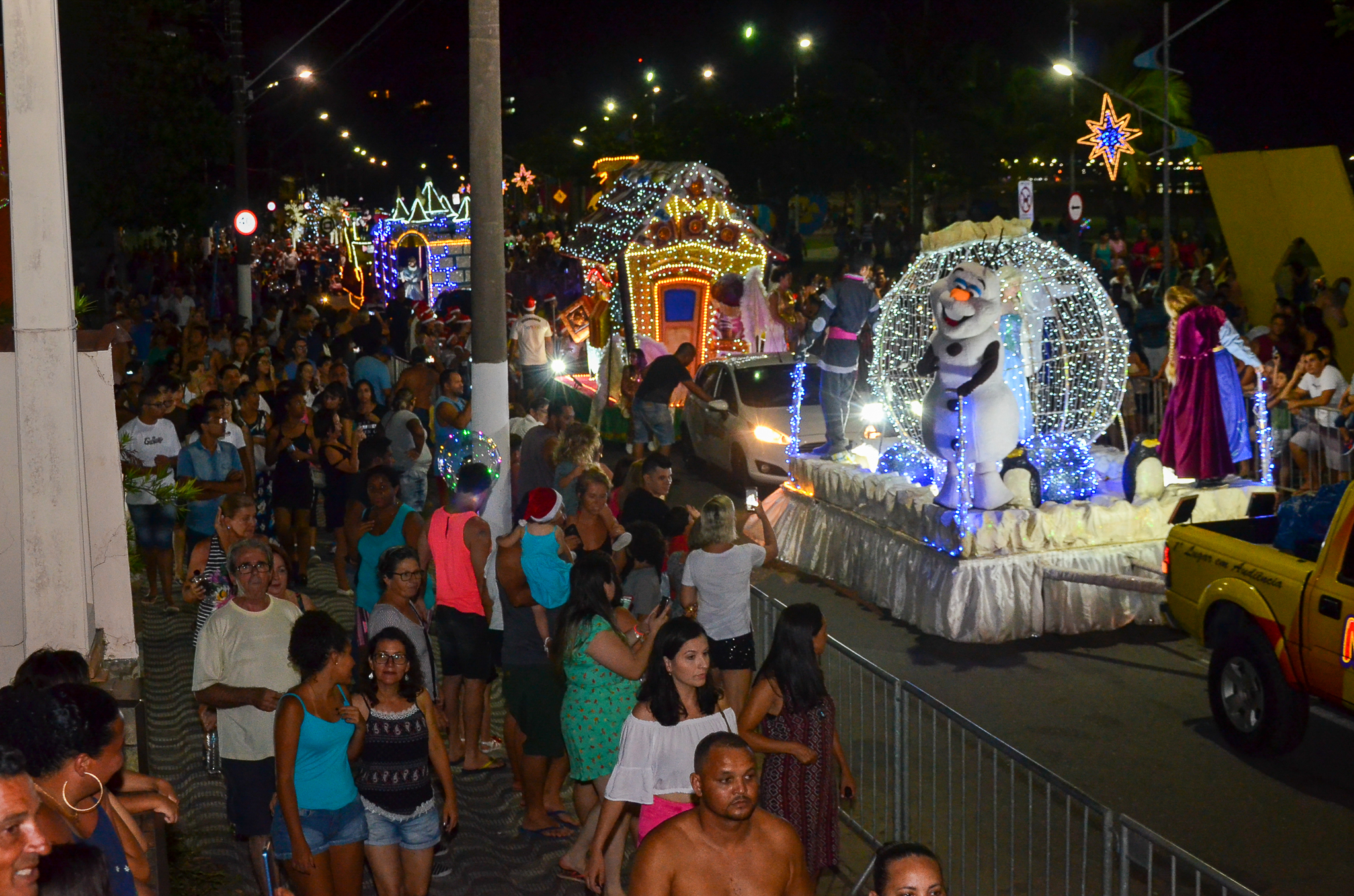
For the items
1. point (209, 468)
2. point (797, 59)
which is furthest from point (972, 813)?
point (797, 59)

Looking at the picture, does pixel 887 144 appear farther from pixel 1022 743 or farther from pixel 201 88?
pixel 1022 743

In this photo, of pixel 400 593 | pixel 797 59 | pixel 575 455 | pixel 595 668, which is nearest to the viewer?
pixel 595 668

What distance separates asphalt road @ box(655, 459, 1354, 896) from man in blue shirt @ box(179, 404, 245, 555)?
→ 4448 millimetres

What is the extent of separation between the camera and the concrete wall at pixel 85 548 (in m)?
5.77

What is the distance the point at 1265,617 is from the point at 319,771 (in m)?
5.22

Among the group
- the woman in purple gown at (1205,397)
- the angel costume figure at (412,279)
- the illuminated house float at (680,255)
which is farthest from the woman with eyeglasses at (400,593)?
the angel costume figure at (412,279)

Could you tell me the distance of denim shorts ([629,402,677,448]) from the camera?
15461mm

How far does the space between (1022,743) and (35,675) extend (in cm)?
568

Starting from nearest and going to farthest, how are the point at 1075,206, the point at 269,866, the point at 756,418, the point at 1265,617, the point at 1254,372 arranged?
the point at 269,866, the point at 1265,617, the point at 1254,372, the point at 756,418, the point at 1075,206

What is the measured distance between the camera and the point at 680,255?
834 inches

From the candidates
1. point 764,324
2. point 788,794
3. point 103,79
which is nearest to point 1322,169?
point 764,324

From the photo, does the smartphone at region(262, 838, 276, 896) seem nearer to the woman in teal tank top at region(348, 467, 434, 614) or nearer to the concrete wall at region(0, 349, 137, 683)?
the concrete wall at region(0, 349, 137, 683)

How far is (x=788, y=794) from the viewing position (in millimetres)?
6383

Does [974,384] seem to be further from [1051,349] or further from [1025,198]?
[1025,198]
